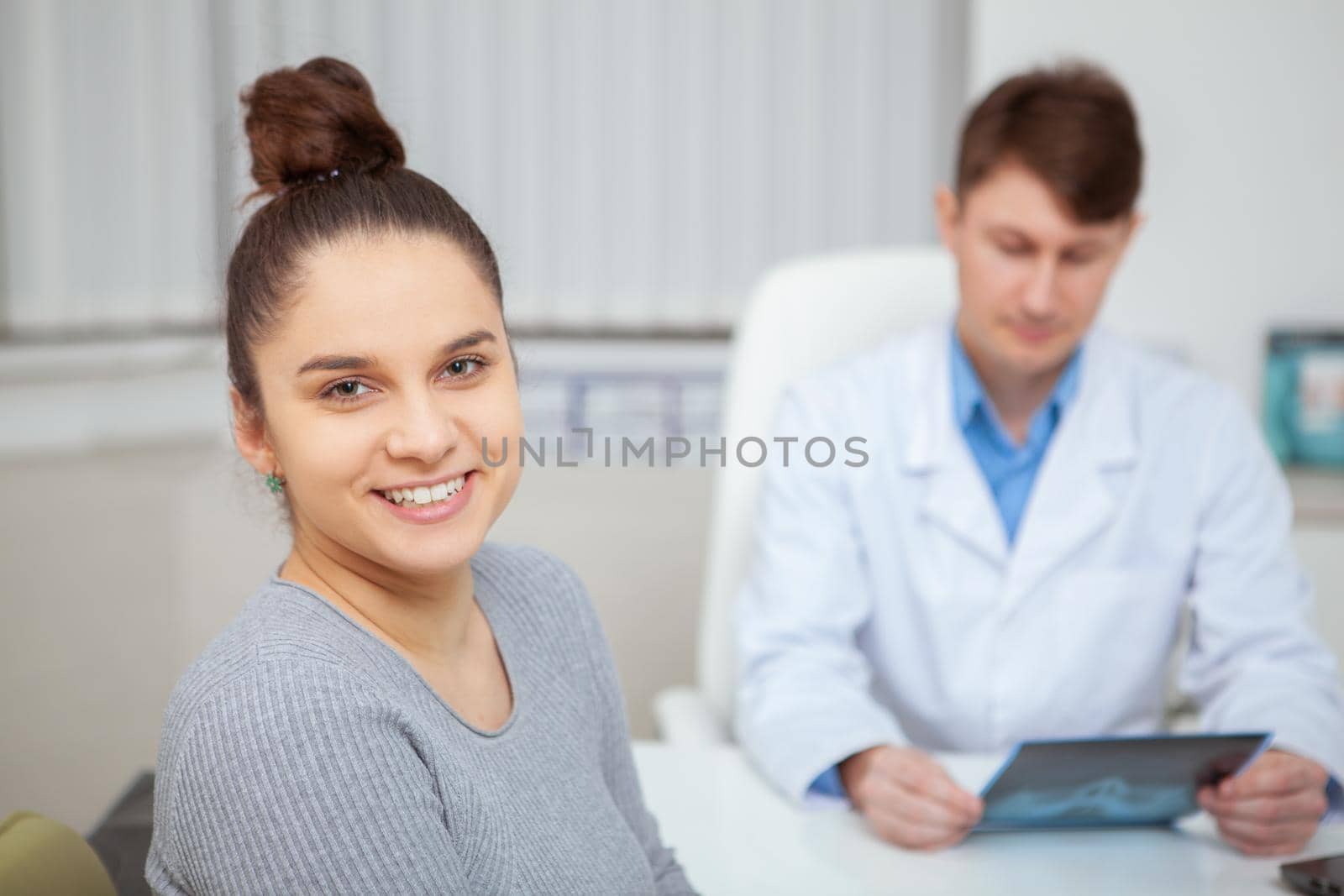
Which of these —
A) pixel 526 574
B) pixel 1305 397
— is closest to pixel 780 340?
pixel 526 574

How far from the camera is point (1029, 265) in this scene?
1572 mm

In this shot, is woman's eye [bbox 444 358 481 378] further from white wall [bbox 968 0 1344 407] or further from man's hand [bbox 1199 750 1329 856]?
white wall [bbox 968 0 1344 407]

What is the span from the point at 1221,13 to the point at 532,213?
1.40m

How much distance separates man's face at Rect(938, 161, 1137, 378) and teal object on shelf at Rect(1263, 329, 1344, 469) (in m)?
1.07

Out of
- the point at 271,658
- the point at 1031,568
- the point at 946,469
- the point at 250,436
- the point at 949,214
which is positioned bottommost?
the point at 1031,568

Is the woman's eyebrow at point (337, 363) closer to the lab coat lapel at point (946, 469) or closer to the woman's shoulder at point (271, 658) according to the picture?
the woman's shoulder at point (271, 658)

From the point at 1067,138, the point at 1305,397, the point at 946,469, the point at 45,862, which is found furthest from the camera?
the point at 1305,397

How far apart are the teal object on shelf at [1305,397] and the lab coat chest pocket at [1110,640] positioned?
1.02 metres

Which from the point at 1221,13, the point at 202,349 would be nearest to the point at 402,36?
the point at 202,349

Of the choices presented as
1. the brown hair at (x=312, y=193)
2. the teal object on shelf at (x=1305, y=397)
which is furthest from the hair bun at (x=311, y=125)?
the teal object on shelf at (x=1305, y=397)

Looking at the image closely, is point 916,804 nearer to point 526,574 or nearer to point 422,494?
point 526,574

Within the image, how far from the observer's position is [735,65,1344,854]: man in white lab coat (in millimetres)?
1552

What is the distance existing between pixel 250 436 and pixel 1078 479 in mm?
1102

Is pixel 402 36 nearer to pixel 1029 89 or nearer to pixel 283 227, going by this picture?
pixel 1029 89
